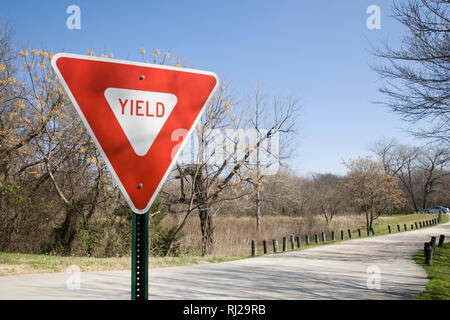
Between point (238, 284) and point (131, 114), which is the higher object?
point (131, 114)

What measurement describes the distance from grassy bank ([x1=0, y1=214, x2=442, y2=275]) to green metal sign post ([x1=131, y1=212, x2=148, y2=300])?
825 cm

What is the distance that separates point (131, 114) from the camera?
5.04 ft

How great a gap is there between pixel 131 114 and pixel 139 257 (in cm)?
60

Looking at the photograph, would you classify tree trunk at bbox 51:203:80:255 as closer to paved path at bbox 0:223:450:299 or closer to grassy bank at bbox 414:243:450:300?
paved path at bbox 0:223:450:299

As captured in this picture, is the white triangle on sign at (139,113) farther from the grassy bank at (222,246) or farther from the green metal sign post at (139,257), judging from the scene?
the grassy bank at (222,246)

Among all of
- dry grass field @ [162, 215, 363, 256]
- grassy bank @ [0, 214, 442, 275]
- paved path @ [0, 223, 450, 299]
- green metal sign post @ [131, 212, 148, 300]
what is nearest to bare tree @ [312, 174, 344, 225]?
grassy bank @ [0, 214, 442, 275]

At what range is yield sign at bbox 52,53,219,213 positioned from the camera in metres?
1.50

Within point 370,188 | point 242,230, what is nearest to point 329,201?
point 370,188

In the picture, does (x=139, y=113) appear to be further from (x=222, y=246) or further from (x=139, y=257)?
(x=222, y=246)

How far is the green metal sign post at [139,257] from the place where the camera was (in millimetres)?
1523

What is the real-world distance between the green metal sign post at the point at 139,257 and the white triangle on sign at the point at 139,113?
0.30 meters

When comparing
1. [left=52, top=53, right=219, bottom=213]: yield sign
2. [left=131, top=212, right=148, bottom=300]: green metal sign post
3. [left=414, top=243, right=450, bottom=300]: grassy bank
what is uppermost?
[left=52, top=53, right=219, bottom=213]: yield sign

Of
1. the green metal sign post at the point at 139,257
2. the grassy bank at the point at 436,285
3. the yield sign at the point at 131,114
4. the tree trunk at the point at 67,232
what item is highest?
the yield sign at the point at 131,114

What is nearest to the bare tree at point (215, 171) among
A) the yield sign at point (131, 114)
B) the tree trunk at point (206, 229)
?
the tree trunk at point (206, 229)
